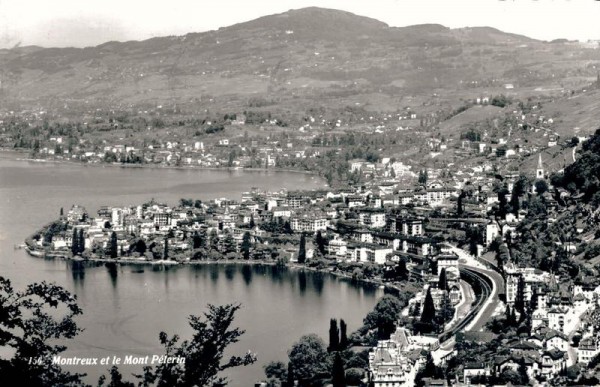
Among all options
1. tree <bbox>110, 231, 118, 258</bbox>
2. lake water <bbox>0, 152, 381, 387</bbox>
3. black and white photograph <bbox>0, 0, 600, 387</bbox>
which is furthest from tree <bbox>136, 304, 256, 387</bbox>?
tree <bbox>110, 231, 118, 258</bbox>

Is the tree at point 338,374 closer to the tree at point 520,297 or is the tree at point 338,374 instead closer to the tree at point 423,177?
the tree at point 520,297

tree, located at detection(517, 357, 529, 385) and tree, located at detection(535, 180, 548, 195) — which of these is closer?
tree, located at detection(517, 357, 529, 385)

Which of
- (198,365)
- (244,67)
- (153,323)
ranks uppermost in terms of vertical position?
(244,67)

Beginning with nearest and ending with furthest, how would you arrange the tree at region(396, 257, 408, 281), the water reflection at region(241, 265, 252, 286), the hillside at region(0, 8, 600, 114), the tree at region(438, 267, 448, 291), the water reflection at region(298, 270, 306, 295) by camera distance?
the tree at region(438, 267, 448, 291) < the water reflection at region(298, 270, 306, 295) < the tree at region(396, 257, 408, 281) < the water reflection at region(241, 265, 252, 286) < the hillside at region(0, 8, 600, 114)

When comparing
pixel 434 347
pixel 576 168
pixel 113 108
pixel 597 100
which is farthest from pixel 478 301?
pixel 113 108

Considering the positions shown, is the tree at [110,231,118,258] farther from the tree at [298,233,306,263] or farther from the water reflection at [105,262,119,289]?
the tree at [298,233,306,263]

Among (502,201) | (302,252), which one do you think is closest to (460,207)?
Answer: (502,201)

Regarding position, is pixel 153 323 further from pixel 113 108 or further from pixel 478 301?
pixel 113 108
